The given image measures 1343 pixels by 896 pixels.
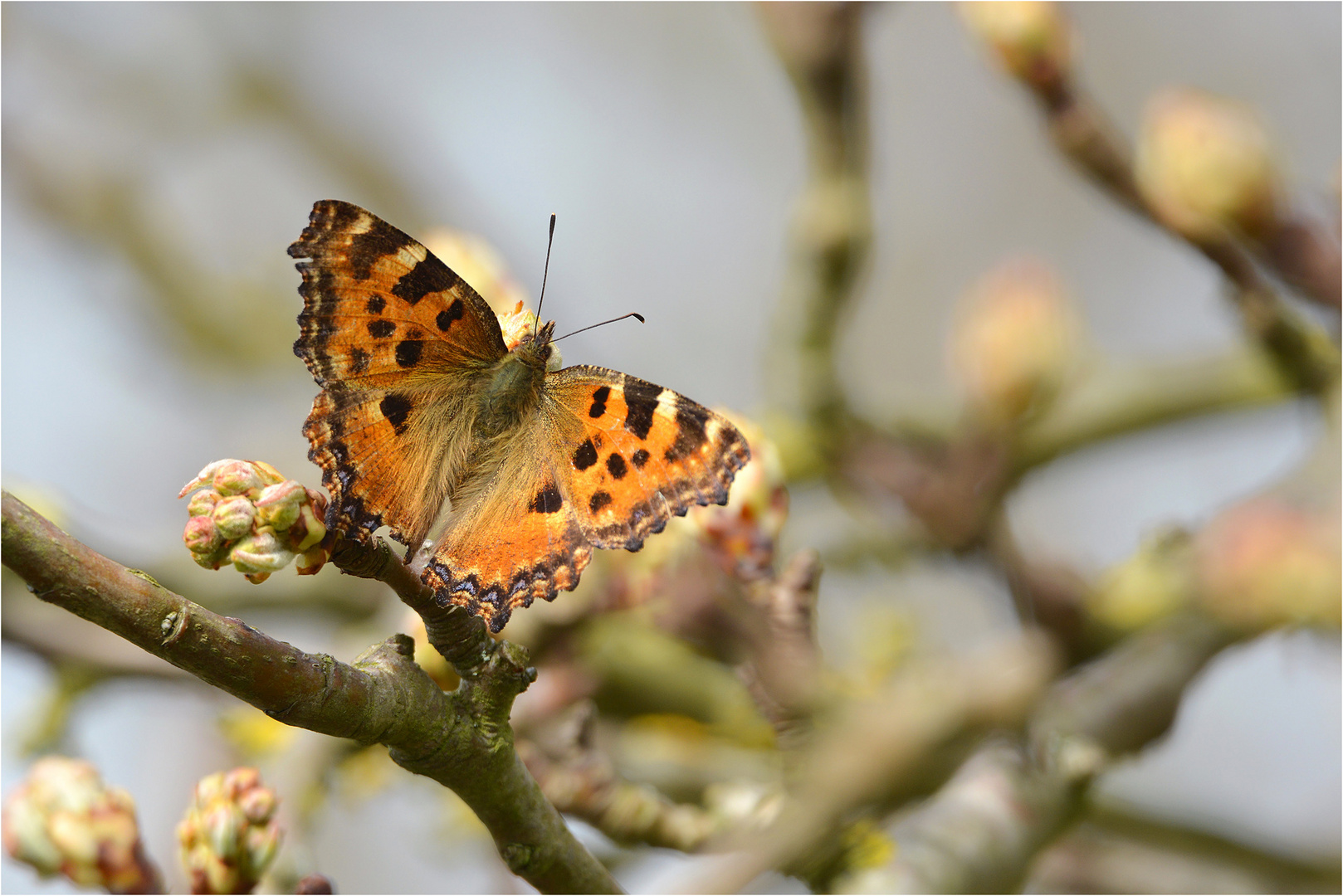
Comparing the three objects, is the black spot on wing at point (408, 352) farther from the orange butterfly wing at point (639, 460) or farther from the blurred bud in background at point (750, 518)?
the blurred bud in background at point (750, 518)

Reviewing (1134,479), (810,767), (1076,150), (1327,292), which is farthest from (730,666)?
(1134,479)

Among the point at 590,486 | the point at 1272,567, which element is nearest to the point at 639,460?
the point at 590,486

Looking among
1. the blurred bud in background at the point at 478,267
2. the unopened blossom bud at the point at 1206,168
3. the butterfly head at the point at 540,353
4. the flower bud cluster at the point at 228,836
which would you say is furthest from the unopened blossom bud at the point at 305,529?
the unopened blossom bud at the point at 1206,168

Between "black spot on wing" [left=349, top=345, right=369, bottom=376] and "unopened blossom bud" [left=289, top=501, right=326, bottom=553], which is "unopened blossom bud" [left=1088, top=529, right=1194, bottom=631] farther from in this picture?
"unopened blossom bud" [left=289, top=501, right=326, bottom=553]

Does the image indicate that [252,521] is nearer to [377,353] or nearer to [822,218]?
[377,353]

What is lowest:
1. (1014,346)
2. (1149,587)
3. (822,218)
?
(1149,587)
